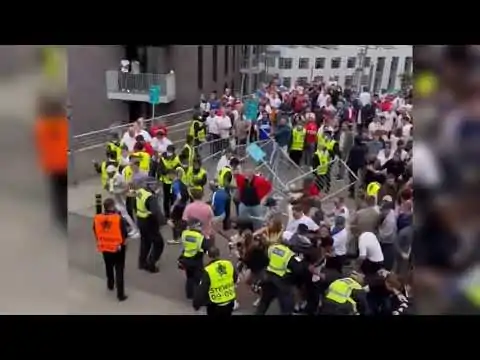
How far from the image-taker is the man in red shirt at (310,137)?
8584 millimetres

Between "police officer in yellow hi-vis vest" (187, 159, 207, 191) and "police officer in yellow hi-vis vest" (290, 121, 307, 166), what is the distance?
3.08ft

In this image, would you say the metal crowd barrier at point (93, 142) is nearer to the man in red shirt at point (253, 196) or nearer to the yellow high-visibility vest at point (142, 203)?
the yellow high-visibility vest at point (142, 203)

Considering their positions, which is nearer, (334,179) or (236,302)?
(236,302)

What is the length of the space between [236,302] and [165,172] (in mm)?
1549

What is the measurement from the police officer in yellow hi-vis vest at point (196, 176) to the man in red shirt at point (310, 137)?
1.10 metres

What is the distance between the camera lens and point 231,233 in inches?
303

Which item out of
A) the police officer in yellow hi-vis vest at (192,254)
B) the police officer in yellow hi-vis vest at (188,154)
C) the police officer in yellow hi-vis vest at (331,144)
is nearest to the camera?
the police officer in yellow hi-vis vest at (192,254)

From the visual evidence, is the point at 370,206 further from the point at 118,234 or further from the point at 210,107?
the point at 118,234

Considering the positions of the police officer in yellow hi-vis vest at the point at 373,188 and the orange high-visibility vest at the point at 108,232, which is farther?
the police officer in yellow hi-vis vest at the point at 373,188

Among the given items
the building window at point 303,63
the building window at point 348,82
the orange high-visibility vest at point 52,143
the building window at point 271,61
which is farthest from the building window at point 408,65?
the orange high-visibility vest at point 52,143

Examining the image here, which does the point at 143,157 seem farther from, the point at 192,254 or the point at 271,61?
the point at 271,61

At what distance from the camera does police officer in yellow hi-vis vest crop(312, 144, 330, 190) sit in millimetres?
8070

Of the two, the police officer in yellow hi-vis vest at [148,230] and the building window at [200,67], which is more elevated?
the building window at [200,67]
